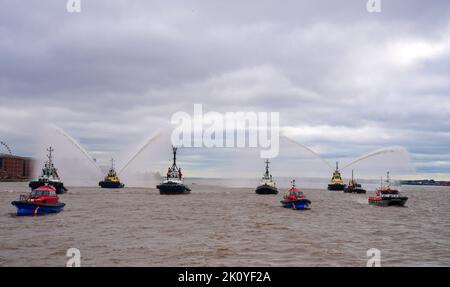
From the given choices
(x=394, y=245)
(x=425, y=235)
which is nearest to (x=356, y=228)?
(x=425, y=235)

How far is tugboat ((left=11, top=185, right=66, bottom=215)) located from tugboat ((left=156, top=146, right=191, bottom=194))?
66.2 metres

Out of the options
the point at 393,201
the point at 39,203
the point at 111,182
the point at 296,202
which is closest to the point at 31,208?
the point at 39,203

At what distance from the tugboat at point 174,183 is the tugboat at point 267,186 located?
79.6 ft

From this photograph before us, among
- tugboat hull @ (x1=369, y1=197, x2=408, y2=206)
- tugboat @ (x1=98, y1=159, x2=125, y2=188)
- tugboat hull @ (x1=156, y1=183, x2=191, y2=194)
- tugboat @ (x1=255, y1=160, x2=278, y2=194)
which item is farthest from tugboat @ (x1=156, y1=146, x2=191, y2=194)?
tugboat hull @ (x1=369, y1=197, x2=408, y2=206)

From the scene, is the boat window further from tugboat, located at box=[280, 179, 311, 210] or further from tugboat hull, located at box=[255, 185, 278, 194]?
tugboat hull, located at box=[255, 185, 278, 194]

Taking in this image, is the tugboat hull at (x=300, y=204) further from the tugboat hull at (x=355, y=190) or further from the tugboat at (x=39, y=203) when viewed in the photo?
the tugboat hull at (x=355, y=190)

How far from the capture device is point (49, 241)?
3659cm

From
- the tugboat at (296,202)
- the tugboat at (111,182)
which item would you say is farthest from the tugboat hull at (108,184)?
the tugboat at (296,202)

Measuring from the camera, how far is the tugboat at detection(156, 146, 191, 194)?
130 meters

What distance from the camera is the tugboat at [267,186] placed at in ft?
463

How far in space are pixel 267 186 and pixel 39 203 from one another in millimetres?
92484

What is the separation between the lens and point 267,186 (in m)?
142
